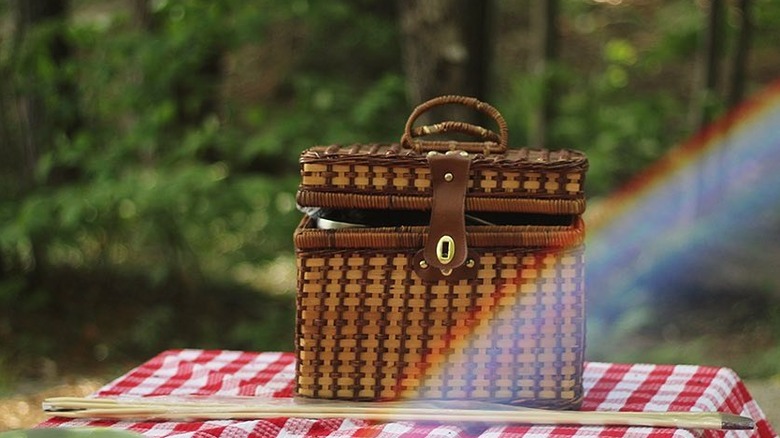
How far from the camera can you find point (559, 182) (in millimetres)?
1593

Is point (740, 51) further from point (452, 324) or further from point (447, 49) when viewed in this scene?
point (452, 324)

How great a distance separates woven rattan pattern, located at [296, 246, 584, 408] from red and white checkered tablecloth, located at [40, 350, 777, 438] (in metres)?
0.09

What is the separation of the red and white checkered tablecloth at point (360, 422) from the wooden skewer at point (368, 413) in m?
0.01

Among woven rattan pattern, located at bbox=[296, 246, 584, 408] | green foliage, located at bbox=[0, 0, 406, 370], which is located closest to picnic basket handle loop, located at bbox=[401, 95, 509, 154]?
woven rattan pattern, located at bbox=[296, 246, 584, 408]

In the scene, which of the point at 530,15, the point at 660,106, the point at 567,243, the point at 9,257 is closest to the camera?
the point at 567,243

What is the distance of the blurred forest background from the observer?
15.2 feet

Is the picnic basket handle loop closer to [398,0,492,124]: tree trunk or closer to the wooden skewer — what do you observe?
the wooden skewer

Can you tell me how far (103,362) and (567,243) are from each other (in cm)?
393

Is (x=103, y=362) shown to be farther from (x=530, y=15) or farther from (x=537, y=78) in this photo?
(x=530, y=15)

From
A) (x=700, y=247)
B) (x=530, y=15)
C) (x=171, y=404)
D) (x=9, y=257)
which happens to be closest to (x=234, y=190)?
(x=9, y=257)

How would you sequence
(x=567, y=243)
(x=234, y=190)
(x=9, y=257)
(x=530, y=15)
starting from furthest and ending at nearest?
(x=530, y=15) < (x=9, y=257) < (x=234, y=190) < (x=567, y=243)

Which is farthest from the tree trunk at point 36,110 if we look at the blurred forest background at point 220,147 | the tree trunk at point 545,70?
the tree trunk at point 545,70

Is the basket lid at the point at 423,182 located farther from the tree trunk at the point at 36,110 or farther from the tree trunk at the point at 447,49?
the tree trunk at the point at 36,110

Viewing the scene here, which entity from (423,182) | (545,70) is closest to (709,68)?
(545,70)
